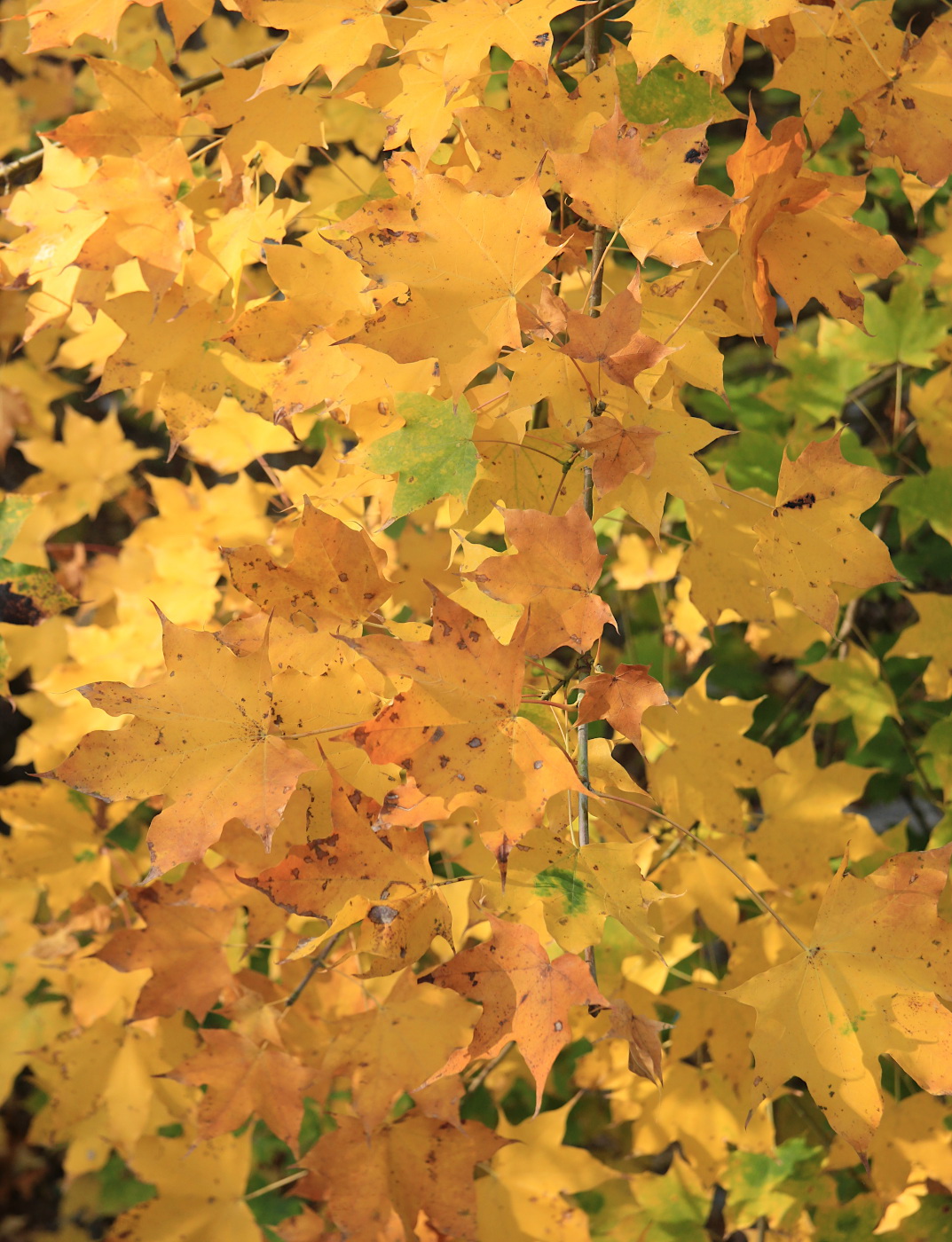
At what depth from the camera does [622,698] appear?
756 millimetres

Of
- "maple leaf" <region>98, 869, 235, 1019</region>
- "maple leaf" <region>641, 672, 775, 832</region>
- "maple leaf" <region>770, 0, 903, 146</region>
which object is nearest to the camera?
"maple leaf" <region>770, 0, 903, 146</region>

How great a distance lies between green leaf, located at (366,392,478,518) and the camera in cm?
83

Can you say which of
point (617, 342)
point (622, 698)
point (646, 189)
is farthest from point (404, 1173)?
point (646, 189)

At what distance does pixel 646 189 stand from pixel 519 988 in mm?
650

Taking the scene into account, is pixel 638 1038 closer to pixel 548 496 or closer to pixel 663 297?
pixel 548 496

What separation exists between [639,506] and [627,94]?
46cm

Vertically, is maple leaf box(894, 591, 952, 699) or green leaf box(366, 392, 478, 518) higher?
green leaf box(366, 392, 478, 518)

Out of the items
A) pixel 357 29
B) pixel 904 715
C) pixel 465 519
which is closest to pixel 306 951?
pixel 465 519

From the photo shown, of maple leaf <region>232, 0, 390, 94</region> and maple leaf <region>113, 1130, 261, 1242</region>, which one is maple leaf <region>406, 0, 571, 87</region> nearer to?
maple leaf <region>232, 0, 390, 94</region>

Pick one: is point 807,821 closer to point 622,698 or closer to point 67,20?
point 622,698

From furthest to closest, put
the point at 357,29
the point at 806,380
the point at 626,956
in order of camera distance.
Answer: the point at 806,380 → the point at 626,956 → the point at 357,29

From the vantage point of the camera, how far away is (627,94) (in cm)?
97

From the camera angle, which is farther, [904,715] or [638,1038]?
[904,715]

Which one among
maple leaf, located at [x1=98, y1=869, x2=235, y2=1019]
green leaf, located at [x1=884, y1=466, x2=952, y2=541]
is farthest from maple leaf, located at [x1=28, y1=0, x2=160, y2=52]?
green leaf, located at [x1=884, y1=466, x2=952, y2=541]
